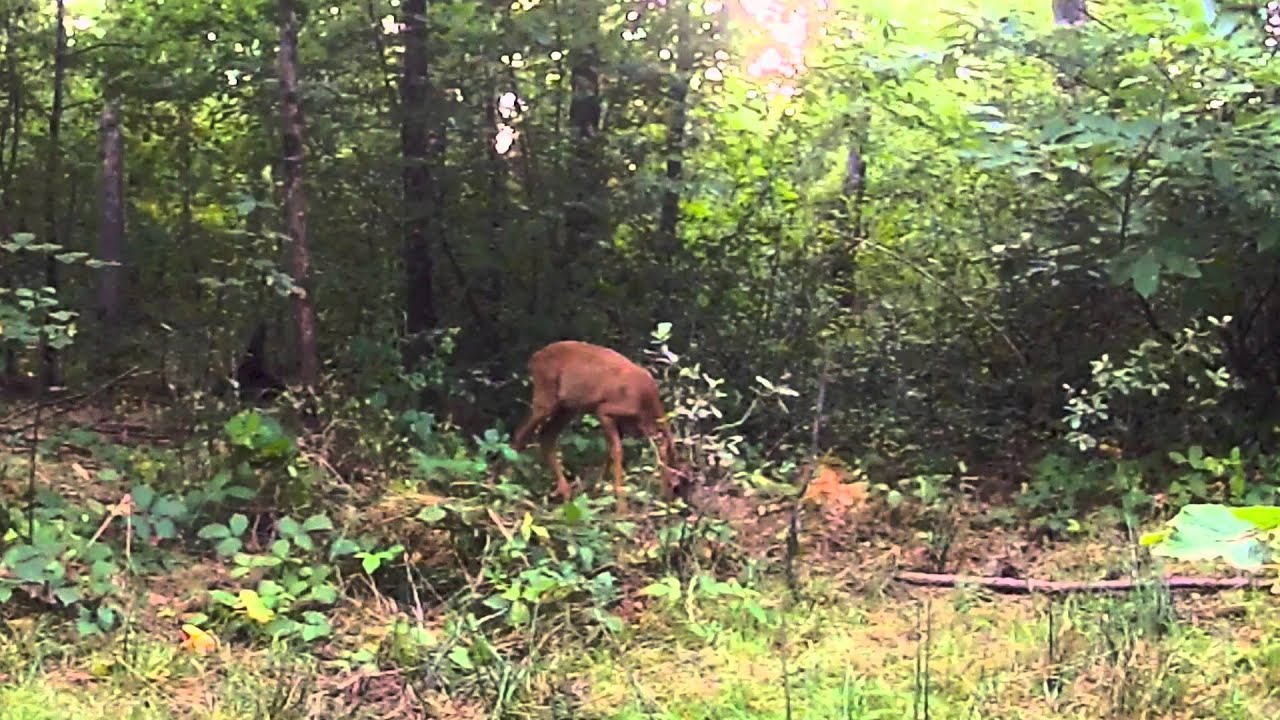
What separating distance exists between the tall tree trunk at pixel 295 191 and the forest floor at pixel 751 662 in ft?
5.45

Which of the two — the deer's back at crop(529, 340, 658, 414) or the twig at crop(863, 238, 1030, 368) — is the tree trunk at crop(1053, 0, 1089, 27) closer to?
the twig at crop(863, 238, 1030, 368)

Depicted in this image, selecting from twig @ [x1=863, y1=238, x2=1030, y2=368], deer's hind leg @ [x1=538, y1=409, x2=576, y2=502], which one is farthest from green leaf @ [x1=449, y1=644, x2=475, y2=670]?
twig @ [x1=863, y1=238, x2=1030, y2=368]

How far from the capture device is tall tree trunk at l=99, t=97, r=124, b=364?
8.40 meters

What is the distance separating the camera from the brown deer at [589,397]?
667 cm

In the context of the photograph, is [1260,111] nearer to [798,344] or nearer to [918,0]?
[798,344]

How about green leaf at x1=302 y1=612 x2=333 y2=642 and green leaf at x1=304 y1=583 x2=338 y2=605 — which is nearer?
green leaf at x1=302 y1=612 x2=333 y2=642

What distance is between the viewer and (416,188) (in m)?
8.30

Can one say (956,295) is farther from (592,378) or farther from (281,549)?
(281,549)

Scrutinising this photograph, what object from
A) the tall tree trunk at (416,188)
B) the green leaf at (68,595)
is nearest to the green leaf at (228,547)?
the green leaf at (68,595)

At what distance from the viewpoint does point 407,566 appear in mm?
4770

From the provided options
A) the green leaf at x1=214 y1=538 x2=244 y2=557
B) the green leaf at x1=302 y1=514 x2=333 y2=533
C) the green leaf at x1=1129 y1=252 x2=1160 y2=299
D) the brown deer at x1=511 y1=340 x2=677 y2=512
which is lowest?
the green leaf at x1=214 y1=538 x2=244 y2=557

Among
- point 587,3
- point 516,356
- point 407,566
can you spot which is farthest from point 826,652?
point 587,3

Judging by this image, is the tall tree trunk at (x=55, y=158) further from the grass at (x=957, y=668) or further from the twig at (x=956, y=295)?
the grass at (x=957, y=668)

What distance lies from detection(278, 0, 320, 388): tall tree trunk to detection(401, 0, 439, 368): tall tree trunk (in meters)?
1.63
